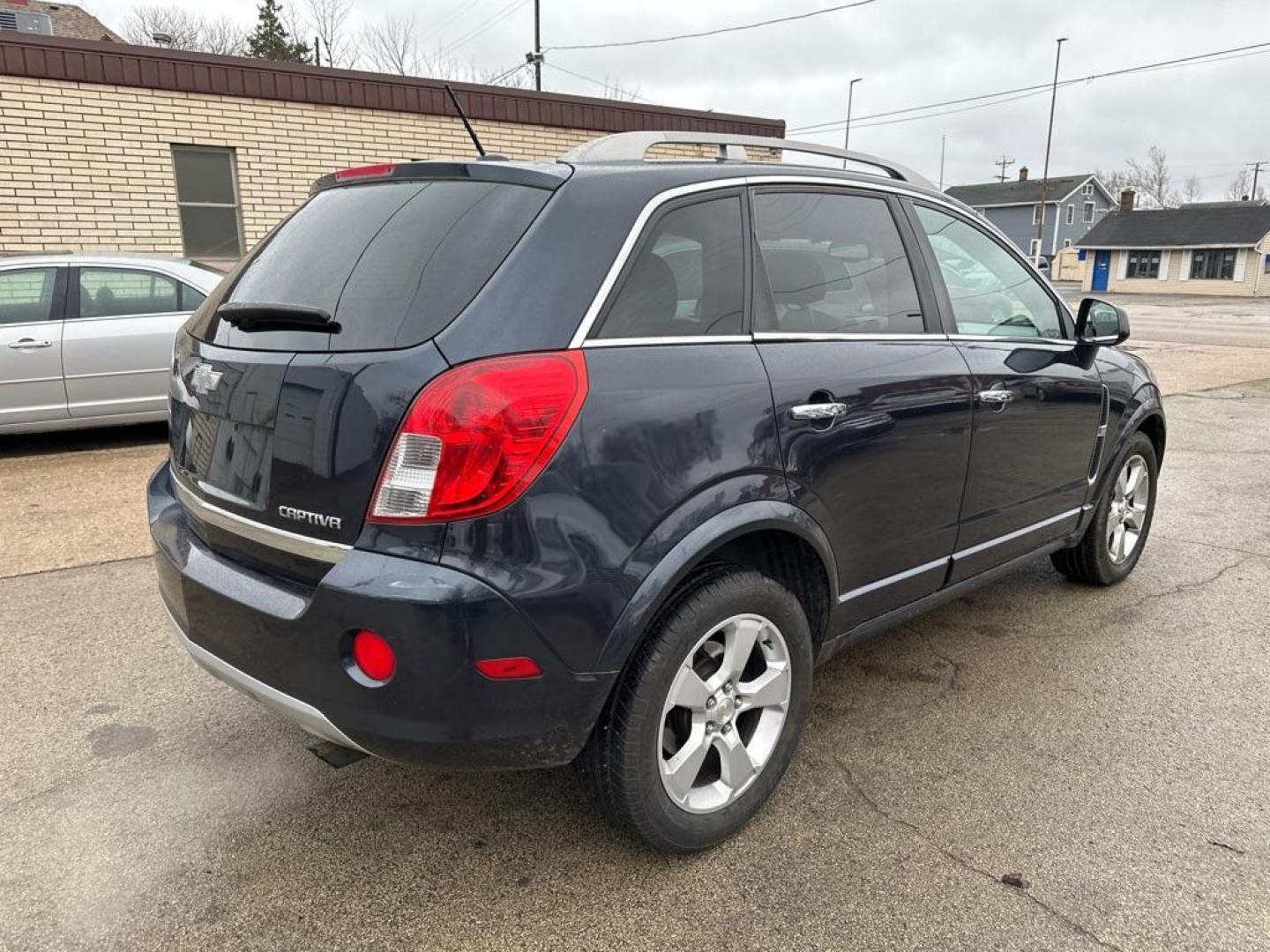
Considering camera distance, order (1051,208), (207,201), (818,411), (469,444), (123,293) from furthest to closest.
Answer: (1051,208) < (207,201) < (123,293) < (818,411) < (469,444)

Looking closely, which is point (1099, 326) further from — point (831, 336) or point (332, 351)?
point (332, 351)

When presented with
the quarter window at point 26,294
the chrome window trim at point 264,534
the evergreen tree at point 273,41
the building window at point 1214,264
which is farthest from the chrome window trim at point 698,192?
the building window at point 1214,264

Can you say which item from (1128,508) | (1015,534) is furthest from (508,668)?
(1128,508)

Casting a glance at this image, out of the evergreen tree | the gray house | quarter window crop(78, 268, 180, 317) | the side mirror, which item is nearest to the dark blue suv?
the side mirror

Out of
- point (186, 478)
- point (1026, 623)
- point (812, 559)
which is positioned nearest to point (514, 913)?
point (812, 559)

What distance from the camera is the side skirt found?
286 cm

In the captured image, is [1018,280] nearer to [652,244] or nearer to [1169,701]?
[1169,701]

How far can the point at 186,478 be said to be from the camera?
8.45ft

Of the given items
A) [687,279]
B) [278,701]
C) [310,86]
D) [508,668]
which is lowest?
[278,701]

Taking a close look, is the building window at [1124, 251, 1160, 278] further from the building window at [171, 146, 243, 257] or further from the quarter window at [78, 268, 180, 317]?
the quarter window at [78, 268, 180, 317]

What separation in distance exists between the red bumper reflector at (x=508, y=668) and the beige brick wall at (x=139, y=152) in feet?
28.6

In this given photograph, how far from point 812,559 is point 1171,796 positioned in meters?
1.26

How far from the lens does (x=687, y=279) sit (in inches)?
94.7

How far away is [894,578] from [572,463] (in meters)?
1.40
